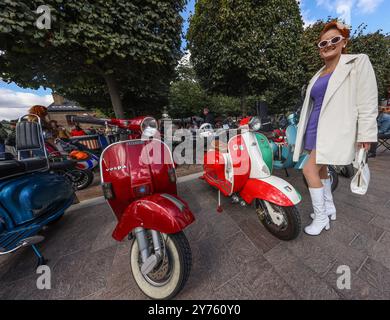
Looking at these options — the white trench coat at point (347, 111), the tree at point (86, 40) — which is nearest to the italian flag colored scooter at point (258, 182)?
the white trench coat at point (347, 111)

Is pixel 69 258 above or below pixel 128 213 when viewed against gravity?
below

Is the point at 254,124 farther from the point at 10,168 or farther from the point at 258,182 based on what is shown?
the point at 10,168

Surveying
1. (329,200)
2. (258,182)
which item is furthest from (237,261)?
(329,200)

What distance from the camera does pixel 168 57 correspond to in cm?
407

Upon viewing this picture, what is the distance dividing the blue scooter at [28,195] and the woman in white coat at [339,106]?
255cm

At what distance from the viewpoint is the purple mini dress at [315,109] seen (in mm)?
1424

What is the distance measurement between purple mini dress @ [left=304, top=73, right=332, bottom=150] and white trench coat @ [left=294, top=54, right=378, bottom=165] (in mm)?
97

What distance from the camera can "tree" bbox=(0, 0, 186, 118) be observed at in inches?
104

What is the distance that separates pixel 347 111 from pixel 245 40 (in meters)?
6.13

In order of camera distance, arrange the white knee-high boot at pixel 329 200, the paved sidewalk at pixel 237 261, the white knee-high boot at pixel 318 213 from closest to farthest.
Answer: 1. the paved sidewalk at pixel 237 261
2. the white knee-high boot at pixel 318 213
3. the white knee-high boot at pixel 329 200

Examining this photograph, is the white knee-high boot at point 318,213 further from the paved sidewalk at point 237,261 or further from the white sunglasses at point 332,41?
the white sunglasses at point 332,41

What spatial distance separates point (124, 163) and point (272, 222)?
1.62m
